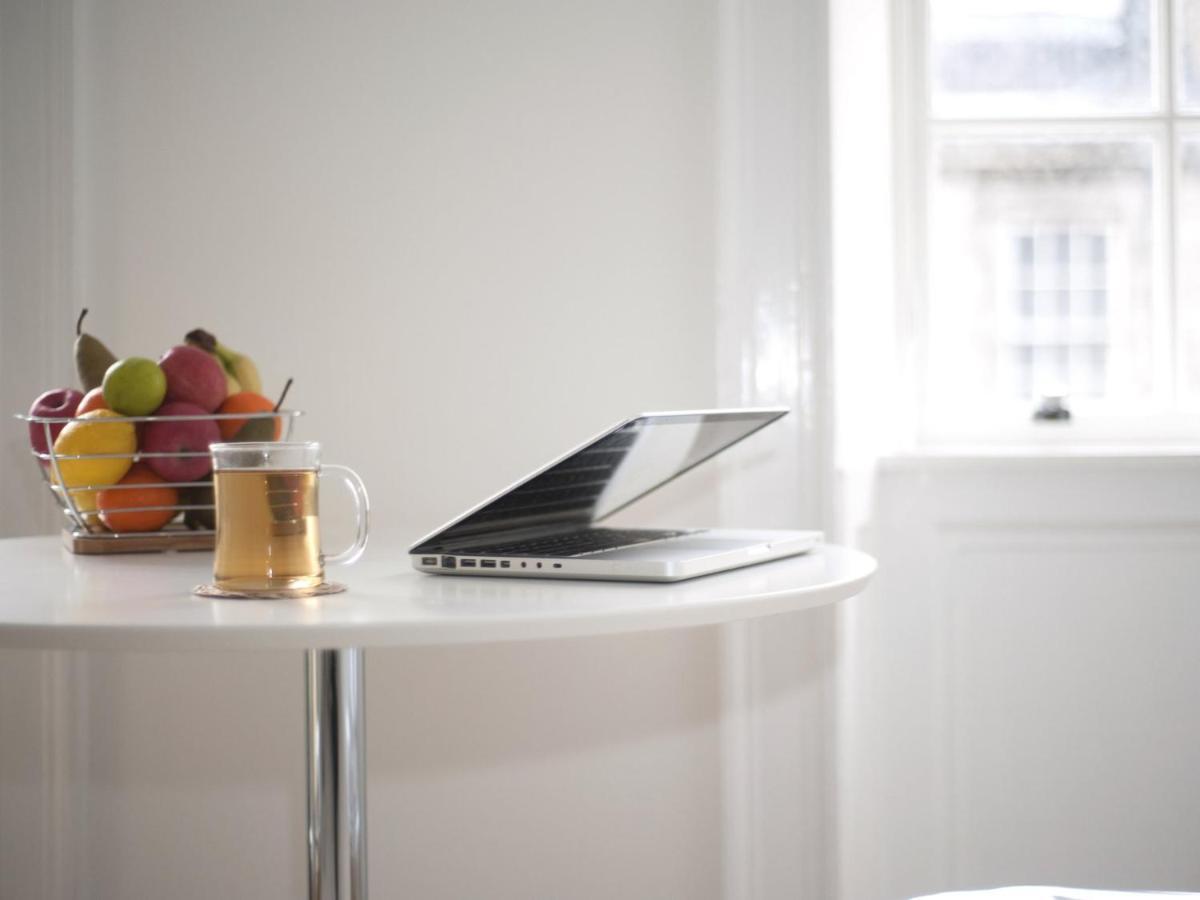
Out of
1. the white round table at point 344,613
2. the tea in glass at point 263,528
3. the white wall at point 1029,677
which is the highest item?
the tea in glass at point 263,528

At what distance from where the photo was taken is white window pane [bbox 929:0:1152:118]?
196 centimetres

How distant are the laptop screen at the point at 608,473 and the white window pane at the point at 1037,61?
3.11 ft

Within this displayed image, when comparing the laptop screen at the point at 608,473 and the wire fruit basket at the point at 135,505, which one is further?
the wire fruit basket at the point at 135,505

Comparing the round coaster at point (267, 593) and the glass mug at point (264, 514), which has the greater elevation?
the glass mug at point (264, 514)

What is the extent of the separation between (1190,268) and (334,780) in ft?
5.38

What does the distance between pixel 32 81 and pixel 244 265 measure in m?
0.41

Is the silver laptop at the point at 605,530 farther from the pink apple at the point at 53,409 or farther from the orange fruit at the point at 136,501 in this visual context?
the pink apple at the point at 53,409

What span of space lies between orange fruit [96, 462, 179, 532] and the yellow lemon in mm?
16

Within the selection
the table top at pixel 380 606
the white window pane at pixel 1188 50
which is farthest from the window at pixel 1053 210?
the table top at pixel 380 606

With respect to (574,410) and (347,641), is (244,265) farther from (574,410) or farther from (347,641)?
(347,641)

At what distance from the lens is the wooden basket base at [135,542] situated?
3.92ft

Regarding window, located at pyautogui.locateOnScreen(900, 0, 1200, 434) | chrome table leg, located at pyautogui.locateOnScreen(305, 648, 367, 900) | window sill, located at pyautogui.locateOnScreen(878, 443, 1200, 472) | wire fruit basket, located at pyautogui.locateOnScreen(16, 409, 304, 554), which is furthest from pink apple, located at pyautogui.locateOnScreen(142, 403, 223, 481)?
window, located at pyautogui.locateOnScreen(900, 0, 1200, 434)

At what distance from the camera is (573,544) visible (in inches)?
42.8

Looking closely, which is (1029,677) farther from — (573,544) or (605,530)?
(573,544)
